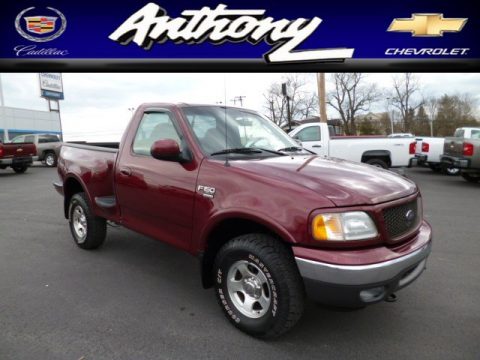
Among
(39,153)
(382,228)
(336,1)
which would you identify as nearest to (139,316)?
(382,228)

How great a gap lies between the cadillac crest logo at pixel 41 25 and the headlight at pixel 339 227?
6043mm

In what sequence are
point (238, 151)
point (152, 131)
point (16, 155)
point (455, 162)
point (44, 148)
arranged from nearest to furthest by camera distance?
point (238, 151) < point (152, 131) < point (455, 162) < point (16, 155) < point (44, 148)

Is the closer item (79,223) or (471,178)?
(79,223)

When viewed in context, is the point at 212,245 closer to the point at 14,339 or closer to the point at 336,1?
the point at 14,339

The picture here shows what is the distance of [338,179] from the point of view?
2.61 meters

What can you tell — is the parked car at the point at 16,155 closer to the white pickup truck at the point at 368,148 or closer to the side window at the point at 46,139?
the side window at the point at 46,139

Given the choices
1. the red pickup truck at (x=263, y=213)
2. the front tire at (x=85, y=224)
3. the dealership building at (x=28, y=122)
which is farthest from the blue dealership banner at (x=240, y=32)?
the dealership building at (x=28, y=122)

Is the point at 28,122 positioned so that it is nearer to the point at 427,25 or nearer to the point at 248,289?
the point at 427,25

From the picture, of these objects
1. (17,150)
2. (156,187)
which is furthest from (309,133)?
(17,150)

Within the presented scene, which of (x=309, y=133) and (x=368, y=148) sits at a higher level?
(x=309, y=133)

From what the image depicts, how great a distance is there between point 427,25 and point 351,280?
605 cm

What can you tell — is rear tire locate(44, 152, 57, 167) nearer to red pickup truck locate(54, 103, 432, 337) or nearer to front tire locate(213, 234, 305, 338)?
red pickup truck locate(54, 103, 432, 337)

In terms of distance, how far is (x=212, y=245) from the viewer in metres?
3.00

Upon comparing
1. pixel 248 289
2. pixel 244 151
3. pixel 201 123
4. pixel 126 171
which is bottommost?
pixel 248 289
